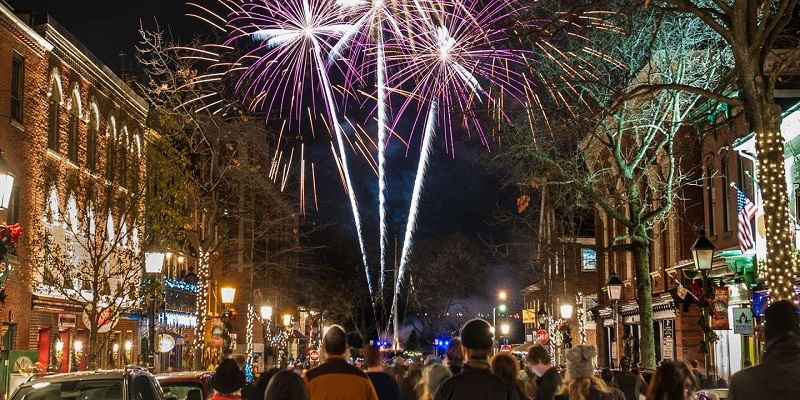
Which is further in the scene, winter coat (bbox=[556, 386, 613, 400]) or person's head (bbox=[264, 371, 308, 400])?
winter coat (bbox=[556, 386, 613, 400])

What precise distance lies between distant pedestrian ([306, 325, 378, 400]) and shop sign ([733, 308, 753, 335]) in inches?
613

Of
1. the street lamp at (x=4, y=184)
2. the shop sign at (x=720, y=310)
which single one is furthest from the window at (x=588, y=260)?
the street lamp at (x=4, y=184)

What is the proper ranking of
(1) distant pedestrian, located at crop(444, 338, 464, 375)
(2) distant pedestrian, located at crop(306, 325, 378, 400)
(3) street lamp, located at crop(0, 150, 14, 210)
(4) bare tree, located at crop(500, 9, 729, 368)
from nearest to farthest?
(2) distant pedestrian, located at crop(306, 325, 378, 400), (1) distant pedestrian, located at crop(444, 338, 464, 375), (3) street lamp, located at crop(0, 150, 14, 210), (4) bare tree, located at crop(500, 9, 729, 368)

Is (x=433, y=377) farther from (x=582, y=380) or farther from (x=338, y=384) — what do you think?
(x=338, y=384)

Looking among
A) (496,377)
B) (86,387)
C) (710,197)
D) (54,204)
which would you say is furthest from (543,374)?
(710,197)

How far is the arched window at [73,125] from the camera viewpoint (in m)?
35.6

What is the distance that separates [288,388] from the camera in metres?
8.16

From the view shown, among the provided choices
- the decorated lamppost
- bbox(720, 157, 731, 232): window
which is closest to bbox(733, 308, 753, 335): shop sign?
bbox(720, 157, 731, 232): window

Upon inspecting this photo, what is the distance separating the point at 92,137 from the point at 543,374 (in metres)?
30.1

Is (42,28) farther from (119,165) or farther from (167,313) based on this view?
(167,313)

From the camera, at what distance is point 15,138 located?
30.3m

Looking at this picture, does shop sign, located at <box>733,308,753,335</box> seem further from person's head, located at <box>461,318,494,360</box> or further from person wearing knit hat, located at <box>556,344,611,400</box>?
person's head, located at <box>461,318,494,360</box>

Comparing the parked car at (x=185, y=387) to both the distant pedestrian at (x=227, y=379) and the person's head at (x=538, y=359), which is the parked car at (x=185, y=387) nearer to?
the distant pedestrian at (x=227, y=379)

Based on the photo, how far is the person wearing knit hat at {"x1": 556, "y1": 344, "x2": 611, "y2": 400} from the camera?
8797 mm
